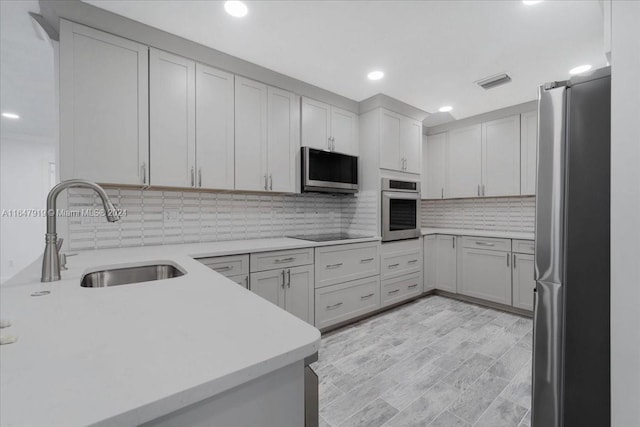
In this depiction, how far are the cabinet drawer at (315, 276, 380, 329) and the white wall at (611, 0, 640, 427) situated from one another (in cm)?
204

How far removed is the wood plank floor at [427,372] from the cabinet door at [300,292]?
344mm

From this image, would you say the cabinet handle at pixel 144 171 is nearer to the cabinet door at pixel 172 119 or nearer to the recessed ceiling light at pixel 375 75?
the cabinet door at pixel 172 119

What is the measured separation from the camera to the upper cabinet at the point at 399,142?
330 centimetres

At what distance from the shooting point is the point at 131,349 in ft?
1.85

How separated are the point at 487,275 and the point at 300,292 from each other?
7.79 ft

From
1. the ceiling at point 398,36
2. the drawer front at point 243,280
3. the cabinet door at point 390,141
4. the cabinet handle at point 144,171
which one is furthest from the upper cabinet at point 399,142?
the cabinet handle at point 144,171

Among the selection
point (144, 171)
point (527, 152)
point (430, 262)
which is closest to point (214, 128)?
point (144, 171)

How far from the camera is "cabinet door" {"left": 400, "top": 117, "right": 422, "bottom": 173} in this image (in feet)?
11.6

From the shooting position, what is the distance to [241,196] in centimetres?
283

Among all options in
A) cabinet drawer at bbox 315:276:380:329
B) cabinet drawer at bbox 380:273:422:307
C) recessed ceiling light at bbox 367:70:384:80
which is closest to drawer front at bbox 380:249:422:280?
cabinet drawer at bbox 380:273:422:307

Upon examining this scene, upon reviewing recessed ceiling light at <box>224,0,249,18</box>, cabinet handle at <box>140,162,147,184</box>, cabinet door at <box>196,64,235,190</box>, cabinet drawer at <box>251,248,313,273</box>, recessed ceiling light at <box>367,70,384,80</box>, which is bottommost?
cabinet drawer at <box>251,248,313,273</box>

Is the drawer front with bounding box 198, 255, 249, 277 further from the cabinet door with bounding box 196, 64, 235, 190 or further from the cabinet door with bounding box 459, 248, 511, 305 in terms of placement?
the cabinet door with bounding box 459, 248, 511, 305

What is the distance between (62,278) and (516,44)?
3244 mm

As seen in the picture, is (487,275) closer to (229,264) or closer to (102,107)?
(229,264)
